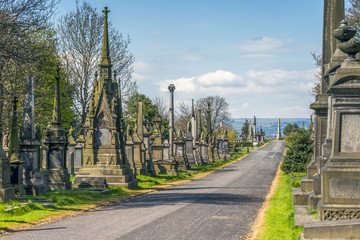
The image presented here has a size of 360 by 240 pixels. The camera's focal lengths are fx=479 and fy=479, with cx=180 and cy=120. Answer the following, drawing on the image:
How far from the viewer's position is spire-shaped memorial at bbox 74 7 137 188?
69.4 ft

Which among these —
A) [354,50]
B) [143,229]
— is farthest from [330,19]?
[143,229]

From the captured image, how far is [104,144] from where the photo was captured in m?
21.6

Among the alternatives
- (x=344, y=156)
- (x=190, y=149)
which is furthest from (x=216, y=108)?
(x=344, y=156)

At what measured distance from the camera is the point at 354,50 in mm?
9375

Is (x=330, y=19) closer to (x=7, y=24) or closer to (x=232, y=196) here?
(x=232, y=196)

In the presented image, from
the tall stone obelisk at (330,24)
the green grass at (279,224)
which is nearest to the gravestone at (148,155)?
the green grass at (279,224)

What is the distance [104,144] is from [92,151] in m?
0.62

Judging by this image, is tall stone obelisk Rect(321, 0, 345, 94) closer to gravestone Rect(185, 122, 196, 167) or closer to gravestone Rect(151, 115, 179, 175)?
gravestone Rect(151, 115, 179, 175)

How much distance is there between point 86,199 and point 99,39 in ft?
88.4

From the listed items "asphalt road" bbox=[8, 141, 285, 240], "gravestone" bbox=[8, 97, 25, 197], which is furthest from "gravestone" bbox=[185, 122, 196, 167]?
"gravestone" bbox=[8, 97, 25, 197]

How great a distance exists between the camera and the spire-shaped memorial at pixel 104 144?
21.2 meters

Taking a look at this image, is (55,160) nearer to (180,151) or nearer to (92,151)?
(92,151)

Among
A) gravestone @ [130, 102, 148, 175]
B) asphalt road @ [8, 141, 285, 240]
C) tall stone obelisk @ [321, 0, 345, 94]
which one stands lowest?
asphalt road @ [8, 141, 285, 240]

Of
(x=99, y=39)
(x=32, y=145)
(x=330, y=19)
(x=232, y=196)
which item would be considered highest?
(x=99, y=39)
